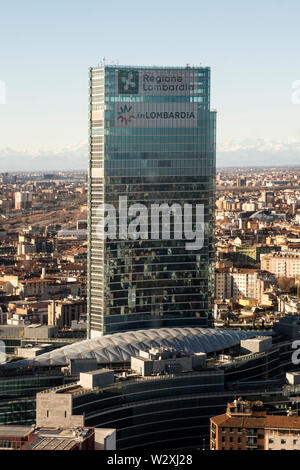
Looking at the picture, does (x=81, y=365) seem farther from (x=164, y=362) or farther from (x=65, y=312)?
(x=65, y=312)

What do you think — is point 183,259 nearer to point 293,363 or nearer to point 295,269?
point 293,363

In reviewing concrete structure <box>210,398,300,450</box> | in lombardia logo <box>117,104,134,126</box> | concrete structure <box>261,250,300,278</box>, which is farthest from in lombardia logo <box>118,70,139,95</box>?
concrete structure <box>261,250,300,278</box>

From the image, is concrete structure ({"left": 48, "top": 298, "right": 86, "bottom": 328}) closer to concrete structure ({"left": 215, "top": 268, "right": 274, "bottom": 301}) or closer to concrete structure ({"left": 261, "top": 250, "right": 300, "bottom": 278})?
concrete structure ({"left": 215, "top": 268, "right": 274, "bottom": 301})

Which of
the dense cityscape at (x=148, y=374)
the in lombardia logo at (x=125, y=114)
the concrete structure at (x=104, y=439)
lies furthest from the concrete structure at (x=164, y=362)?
the in lombardia logo at (x=125, y=114)

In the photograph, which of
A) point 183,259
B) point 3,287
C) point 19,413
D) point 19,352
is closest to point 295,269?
point 3,287

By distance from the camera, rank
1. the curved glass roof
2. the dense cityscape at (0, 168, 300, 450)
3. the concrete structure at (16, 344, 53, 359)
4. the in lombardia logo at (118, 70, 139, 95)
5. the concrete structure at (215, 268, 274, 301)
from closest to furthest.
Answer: the dense cityscape at (0, 168, 300, 450), the curved glass roof, the concrete structure at (16, 344, 53, 359), the in lombardia logo at (118, 70, 139, 95), the concrete structure at (215, 268, 274, 301)

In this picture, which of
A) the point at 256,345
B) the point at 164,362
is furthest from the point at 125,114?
the point at 164,362

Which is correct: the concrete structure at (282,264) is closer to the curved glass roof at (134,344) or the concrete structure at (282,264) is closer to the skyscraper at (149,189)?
the skyscraper at (149,189)
